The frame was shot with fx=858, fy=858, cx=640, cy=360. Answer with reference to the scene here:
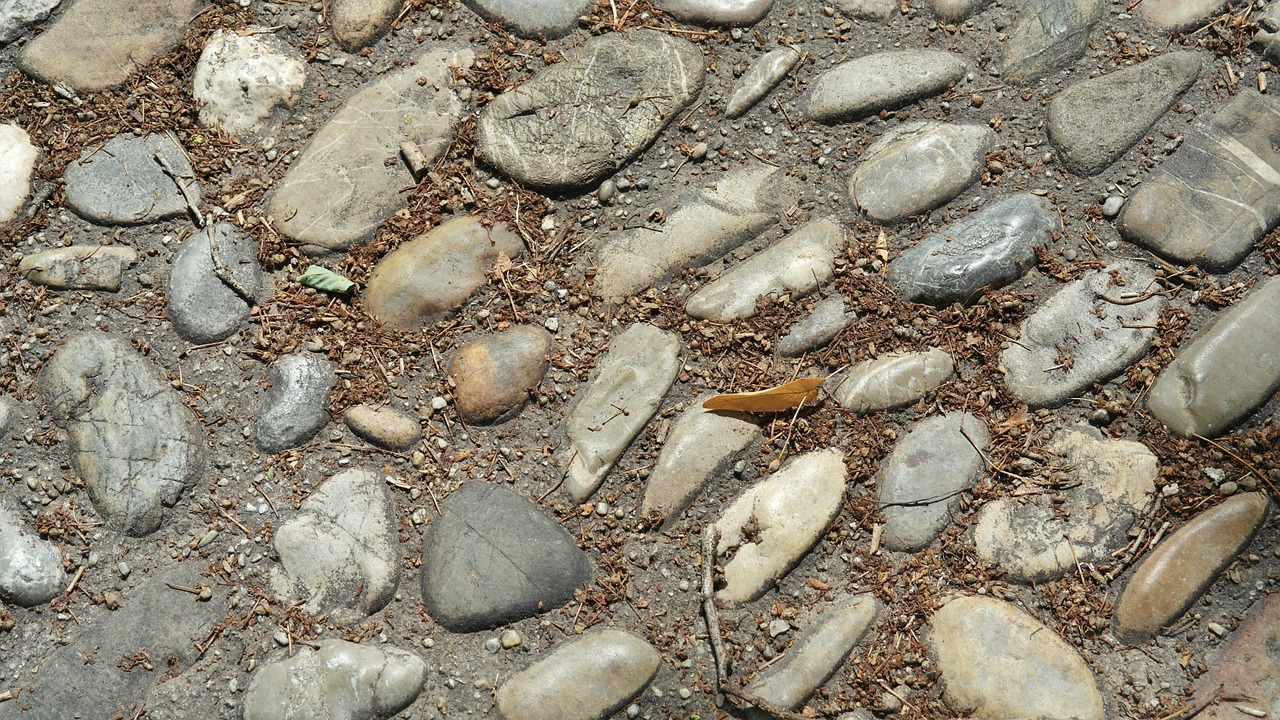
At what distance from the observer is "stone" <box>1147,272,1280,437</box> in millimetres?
2281

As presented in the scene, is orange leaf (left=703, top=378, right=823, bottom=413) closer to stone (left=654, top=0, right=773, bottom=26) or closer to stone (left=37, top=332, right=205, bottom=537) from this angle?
stone (left=654, top=0, right=773, bottom=26)

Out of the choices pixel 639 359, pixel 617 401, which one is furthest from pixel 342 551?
pixel 639 359

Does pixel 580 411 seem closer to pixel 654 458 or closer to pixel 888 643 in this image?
pixel 654 458

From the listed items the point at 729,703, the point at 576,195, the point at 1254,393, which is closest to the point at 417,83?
the point at 576,195

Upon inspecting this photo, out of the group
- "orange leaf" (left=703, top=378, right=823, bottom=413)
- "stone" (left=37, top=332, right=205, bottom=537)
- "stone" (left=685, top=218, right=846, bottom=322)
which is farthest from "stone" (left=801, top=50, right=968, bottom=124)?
"stone" (left=37, top=332, right=205, bottom=537)

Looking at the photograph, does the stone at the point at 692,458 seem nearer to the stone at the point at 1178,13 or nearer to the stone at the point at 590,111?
the stone at the point at 590,111

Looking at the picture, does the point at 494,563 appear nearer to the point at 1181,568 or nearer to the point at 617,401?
the point at 617,401

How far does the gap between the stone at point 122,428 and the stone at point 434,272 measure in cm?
64

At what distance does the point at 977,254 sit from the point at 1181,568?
3.18ft

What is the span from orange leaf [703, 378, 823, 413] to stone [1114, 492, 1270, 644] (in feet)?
3.14

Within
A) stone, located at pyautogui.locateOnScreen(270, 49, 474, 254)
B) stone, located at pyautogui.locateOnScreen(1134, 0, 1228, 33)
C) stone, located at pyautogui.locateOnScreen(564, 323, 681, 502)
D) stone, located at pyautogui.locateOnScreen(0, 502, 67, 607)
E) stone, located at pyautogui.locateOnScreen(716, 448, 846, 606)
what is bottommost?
stone, located at pyautogui.locateOnScreen(0, 502, 67, 607)

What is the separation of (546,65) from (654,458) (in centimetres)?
127

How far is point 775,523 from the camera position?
2.32 meters

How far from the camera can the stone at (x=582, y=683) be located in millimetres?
2234
